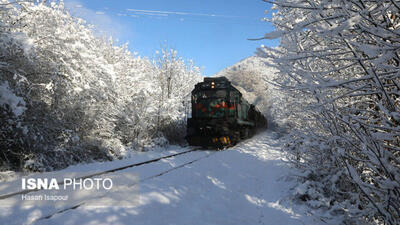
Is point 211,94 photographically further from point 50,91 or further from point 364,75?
point 364,75

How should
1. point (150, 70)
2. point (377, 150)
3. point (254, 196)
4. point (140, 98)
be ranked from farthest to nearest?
point (150, 70)
point (140, 98)
point (254, 196)
point (377, 150)

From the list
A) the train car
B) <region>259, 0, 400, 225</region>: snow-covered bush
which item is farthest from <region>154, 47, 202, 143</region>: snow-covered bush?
<region>259, 0, 400, 225</region>: snow-covered bush

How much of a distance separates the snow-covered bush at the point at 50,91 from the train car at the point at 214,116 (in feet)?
14.6

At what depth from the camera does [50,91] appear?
846cm

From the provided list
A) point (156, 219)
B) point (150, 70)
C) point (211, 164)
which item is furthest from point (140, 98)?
point (156, 219)

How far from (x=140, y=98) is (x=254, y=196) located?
9.34 meters

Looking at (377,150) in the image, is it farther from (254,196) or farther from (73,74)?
(73,74)

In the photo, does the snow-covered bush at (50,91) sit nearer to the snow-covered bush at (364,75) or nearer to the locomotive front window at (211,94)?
the locomotive front window at (211,94)

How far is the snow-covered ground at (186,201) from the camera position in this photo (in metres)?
3.67

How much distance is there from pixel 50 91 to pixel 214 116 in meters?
8.45

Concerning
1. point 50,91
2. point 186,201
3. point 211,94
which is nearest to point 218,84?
point 211,94

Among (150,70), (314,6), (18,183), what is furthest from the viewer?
(150,70)

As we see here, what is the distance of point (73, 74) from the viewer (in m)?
8.00

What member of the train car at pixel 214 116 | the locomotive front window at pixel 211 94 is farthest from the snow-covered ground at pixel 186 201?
the locomotive front window at pixel 211 94
